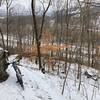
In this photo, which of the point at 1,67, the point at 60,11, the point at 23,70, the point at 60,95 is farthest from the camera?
the point at 60,11

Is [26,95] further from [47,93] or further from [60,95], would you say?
[60,95]

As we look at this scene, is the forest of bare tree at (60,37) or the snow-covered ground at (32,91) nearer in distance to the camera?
the snow-covered ground at (32,91)

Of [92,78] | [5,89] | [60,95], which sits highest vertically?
[5,89]

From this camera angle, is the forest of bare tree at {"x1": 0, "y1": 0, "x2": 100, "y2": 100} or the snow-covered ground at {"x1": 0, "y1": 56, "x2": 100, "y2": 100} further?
the forest of bare tree at {"x1": 0, "y1": 0, "x2": 100, "y2": 100}

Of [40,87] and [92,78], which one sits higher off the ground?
[40,87]

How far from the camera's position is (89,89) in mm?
18219

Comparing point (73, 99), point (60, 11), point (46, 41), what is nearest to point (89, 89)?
point (73, 99)

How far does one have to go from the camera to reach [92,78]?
25.0 meters

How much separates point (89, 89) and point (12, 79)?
6.88 meters

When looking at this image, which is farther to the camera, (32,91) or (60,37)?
(60,37)

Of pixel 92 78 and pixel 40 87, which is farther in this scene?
pixel 92 78

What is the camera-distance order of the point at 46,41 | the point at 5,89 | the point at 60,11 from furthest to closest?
the point at 60,11, the point at 46,41, the point at 5,89

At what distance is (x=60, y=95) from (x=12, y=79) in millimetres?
2705

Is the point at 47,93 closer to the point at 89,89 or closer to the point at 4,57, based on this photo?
the point at 4,57
